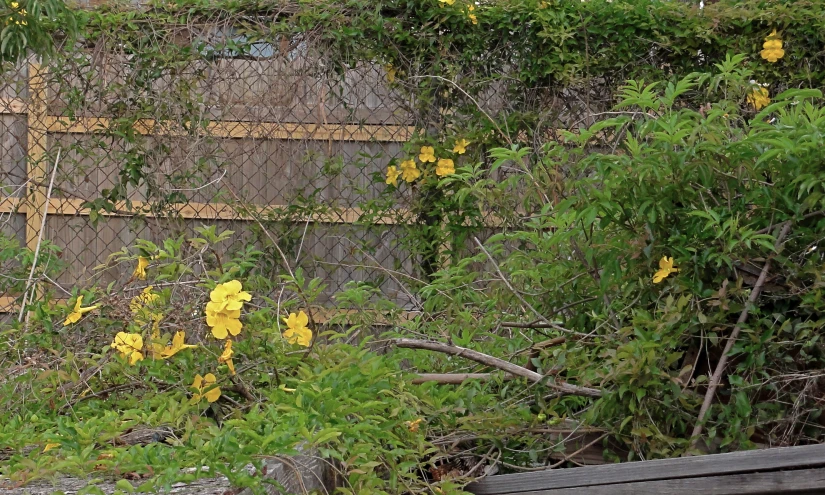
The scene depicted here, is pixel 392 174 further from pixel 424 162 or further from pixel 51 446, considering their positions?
pixel 51 446

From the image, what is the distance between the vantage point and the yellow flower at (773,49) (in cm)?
482

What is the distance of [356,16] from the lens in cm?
484

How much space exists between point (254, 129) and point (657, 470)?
334cm

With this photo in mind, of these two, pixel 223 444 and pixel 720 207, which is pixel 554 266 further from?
pixel 223 444

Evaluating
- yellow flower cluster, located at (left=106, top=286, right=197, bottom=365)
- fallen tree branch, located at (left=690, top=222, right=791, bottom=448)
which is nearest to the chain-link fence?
yellow flower cluster, located at (left=106, top=286, right=197, bottom=365)

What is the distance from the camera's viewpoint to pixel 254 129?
493 cm

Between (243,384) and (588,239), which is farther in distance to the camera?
(588,239)

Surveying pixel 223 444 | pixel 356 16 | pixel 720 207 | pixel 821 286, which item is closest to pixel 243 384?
pixel 223 444

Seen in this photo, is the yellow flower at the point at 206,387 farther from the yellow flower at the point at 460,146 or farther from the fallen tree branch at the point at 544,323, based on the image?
the yellow flower at the point at 460,146

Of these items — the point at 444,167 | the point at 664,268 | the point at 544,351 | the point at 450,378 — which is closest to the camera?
the point at 664,268

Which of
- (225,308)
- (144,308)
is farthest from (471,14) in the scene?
(225,308)

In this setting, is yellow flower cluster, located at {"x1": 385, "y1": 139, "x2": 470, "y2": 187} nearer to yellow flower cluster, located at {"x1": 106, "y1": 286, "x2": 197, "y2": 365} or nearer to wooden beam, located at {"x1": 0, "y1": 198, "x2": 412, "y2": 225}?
wooden beam, located at {"x1": 0, "y1": 198, "x2": 412, "y2": 225}

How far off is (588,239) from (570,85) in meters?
2.52

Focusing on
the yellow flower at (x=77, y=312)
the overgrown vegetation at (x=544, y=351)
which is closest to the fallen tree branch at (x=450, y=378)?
the overgrown vegetation at (x=544, y=351)
